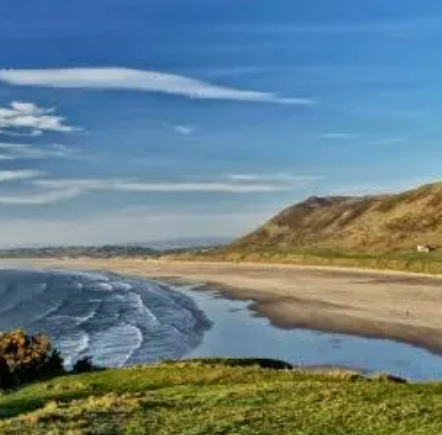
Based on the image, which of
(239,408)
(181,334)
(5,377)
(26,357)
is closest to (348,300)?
(181,334)

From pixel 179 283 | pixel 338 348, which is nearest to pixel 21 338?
pixel 338 348

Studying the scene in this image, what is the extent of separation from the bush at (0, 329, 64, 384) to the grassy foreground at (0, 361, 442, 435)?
879 centimetres

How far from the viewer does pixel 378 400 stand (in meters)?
23.6

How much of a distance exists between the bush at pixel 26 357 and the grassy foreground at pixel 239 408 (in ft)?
28.9

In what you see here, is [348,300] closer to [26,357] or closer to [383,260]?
[383,260]

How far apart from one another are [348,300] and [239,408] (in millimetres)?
80655

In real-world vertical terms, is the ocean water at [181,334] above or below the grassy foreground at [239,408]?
below

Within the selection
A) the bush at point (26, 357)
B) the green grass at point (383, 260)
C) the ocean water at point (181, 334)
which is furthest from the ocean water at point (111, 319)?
the green grass at point (383, 260)

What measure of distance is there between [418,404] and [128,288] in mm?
134081

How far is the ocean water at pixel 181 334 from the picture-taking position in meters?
59.7

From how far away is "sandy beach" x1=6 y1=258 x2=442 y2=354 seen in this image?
74.6m

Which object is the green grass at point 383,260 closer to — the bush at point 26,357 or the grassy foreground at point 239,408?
the bush at point 26,357

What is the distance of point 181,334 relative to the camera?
261 ft

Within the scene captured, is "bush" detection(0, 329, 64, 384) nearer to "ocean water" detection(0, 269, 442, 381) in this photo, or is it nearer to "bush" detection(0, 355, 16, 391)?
"bush" detection(0, 355, 16, 391)
